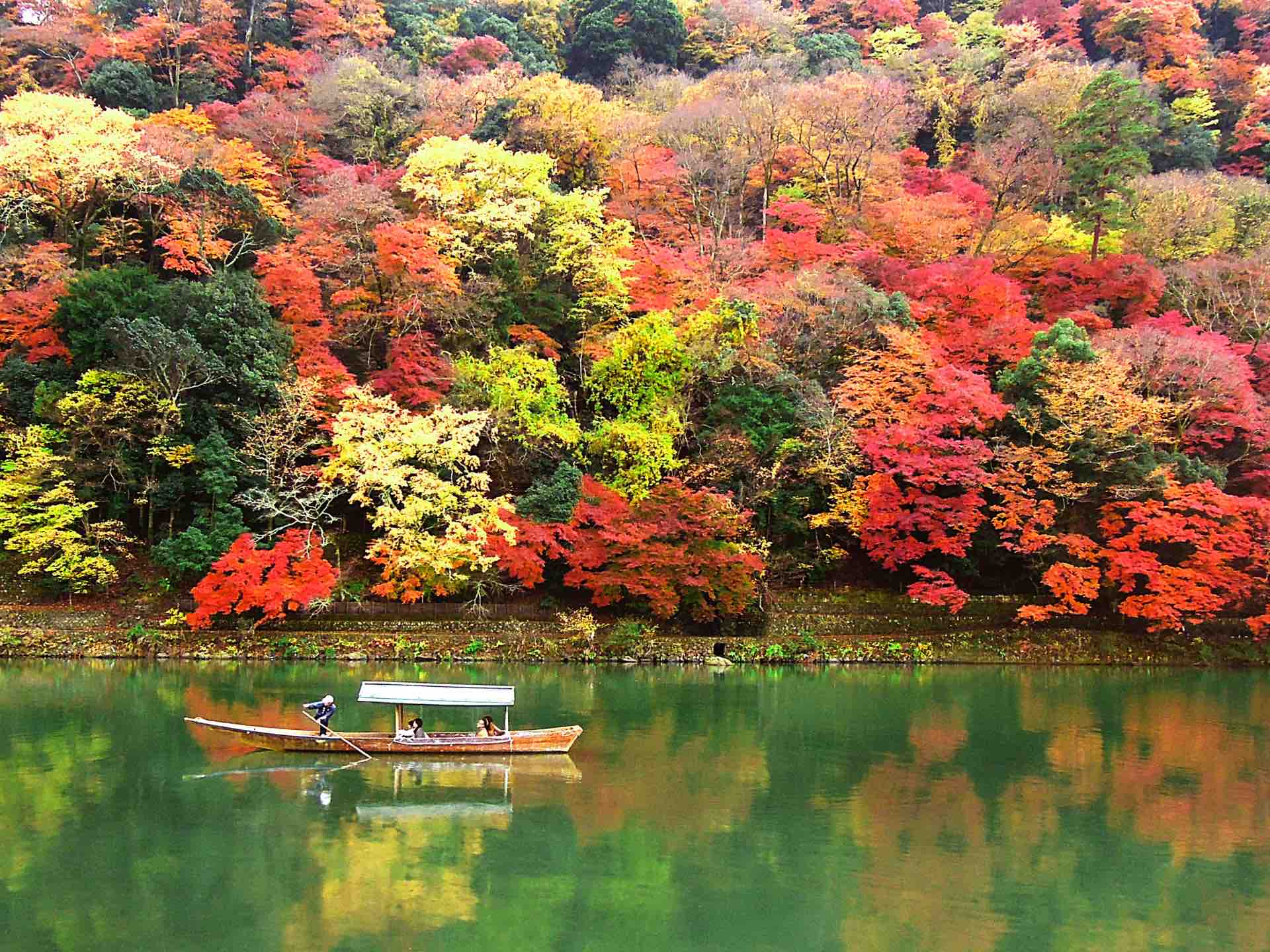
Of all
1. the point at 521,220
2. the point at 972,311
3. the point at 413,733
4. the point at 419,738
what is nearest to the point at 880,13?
the point at 972,311

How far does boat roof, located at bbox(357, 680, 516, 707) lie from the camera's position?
15.9 meters

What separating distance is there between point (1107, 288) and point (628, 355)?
57.8 feet

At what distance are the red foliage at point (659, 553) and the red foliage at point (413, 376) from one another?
546cm

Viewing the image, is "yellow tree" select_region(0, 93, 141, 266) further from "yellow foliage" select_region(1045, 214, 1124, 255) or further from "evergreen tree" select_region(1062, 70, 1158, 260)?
"evergreen tree" select_region(1062, 70, 1158, 260)

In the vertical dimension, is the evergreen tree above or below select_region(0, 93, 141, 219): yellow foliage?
above

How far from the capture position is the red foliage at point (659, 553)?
26.3m

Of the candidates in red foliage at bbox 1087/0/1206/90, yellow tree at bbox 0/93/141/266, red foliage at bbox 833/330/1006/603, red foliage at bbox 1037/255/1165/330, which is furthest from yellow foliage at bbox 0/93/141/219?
red foliage at bbox 1087/0/1206/90

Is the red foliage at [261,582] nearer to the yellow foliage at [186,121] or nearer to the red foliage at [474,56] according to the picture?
the yellow foliage at [186,121]

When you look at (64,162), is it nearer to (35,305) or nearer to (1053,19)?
(35,305)

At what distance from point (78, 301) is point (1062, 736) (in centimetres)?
2962

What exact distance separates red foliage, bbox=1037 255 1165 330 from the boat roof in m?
25.6

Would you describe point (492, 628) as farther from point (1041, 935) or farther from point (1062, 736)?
point (1041, 935)

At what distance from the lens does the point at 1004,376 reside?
94.1 ft

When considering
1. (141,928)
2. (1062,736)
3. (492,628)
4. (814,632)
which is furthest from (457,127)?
(141,928)
